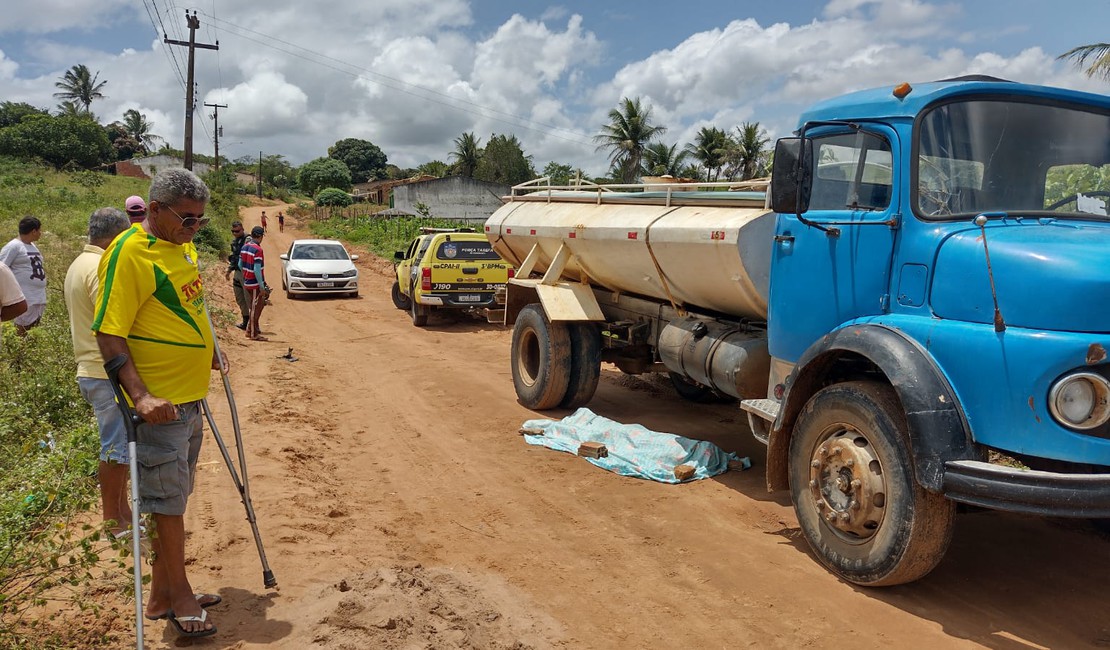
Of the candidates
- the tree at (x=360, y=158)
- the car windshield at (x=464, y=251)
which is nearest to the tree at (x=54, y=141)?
the tree at (x=360, y=158)

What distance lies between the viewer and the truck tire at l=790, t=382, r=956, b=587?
379cm

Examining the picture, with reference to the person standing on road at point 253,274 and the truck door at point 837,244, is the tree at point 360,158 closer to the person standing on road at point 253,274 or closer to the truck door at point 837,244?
the person standing on road at point 253,274

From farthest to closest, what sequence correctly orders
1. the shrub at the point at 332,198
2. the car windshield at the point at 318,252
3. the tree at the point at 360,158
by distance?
the tree at the point at 360,158 < the shrub at the point at 332,198 < the car windshield at the point at 318,252

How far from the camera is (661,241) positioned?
6.39 metres

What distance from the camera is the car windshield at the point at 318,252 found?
1956cm

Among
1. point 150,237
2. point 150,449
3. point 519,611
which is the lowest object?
point 519,611

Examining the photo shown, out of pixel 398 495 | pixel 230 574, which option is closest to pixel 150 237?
pixel 230 574

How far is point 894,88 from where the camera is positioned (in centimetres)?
432

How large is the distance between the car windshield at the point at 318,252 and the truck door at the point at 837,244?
16.5 m

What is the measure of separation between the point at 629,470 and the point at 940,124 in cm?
348

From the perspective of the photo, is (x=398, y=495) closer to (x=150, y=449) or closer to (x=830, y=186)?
(x=150, y=449)

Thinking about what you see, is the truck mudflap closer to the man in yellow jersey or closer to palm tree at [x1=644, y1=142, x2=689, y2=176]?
the man in yellow jersey

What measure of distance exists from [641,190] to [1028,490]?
482cm

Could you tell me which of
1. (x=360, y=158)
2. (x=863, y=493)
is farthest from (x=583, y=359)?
(x=360, y=158)
